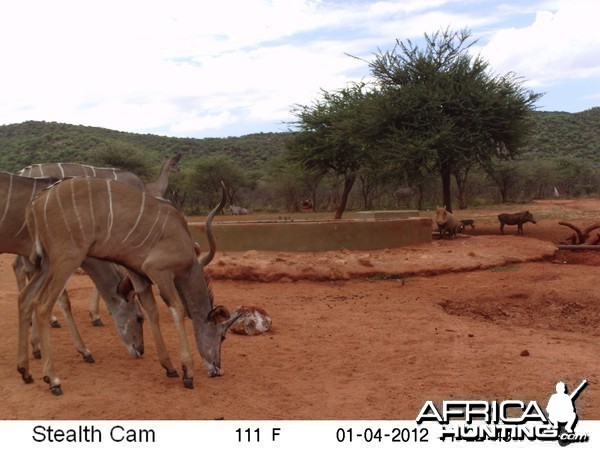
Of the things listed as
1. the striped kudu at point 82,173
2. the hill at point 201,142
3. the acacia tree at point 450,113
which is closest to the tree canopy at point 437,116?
the acacia tree at point 450,113

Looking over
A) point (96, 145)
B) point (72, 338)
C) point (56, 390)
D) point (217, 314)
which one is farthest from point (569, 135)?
point (56, 390)

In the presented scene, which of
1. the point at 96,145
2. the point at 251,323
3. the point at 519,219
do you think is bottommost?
→ the point at 251,323

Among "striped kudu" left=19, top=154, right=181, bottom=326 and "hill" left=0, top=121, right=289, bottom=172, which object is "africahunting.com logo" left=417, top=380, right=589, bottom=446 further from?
"hill" left=0, top=121, right=289, bottom=172

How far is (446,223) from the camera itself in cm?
1648

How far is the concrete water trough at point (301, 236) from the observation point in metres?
13.3

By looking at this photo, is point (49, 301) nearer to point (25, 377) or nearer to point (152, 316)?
point (25, 377)

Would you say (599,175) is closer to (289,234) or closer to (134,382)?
(289,234)

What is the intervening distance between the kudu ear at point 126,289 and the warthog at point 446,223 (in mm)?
11203

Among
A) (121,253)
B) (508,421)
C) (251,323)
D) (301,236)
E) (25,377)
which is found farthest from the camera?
(301,236)

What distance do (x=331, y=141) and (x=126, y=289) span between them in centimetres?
1827

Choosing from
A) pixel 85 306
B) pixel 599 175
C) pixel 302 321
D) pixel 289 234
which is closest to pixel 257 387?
pixel 302 321

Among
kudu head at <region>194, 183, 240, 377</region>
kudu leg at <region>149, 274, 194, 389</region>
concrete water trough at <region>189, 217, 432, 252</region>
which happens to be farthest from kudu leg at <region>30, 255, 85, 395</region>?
concrete water trough at <region>189, 217, 432, 252</region>

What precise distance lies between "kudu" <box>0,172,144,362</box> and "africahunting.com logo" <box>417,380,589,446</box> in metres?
3.14

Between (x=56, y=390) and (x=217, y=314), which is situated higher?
(x=217, y=314)
